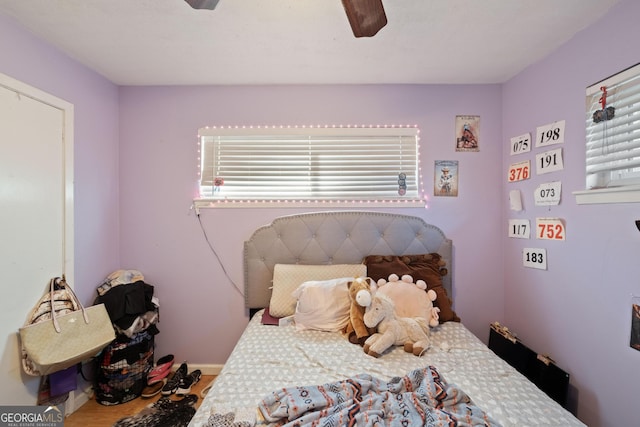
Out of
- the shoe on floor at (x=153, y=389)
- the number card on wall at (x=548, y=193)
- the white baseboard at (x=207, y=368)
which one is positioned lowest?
the shoe on floor at (x=153, y=389)

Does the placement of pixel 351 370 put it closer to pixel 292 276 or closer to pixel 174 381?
pixel 292 276

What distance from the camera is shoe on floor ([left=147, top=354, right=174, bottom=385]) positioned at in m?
2.07

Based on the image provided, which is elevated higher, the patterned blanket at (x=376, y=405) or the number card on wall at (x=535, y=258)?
the number card on wall at (x=535, y=258)

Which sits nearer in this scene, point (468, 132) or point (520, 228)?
point (520, 228)

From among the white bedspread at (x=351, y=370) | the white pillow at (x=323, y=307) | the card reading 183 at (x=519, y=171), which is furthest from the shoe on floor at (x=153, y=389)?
the card reading 183 at (x=519, y=171)

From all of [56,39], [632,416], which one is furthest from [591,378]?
[56,39]

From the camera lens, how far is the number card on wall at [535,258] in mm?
1841

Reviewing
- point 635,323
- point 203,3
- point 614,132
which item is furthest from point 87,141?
point 635,323

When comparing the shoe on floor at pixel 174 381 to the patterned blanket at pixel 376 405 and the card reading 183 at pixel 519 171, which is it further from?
the card reading 183 at pixel 519 171

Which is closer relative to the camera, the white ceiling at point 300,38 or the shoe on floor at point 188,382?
the white ceiling at point 300,38

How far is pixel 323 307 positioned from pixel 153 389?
148cm

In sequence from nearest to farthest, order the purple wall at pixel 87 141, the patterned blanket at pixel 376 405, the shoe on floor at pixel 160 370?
the patterned blanket at pixel 376 405
the purple wall at pixel 87 141
the shoe on floor at pixel 160 370

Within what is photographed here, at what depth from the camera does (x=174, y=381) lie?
80.7 inches

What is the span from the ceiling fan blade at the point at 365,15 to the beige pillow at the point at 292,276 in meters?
1.53
